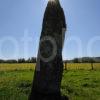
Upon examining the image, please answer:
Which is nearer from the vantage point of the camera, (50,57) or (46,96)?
(46,96)

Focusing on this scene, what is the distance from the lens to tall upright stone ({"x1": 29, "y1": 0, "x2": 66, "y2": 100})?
1309cm

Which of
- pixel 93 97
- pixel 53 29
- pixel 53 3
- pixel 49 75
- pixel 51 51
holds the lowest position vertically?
pixel 93 97

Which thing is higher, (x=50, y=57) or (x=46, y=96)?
(x=50, y=57)

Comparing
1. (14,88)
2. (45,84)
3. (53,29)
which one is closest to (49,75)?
(45,84)

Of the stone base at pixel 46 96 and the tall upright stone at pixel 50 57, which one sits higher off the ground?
the tall upright stone at pixel 50 57

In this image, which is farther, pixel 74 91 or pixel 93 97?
pixel 74 91

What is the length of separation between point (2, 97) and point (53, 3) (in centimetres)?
497

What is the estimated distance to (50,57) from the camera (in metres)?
13.3

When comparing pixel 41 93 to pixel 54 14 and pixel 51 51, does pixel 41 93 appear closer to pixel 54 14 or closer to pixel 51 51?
pixel 51 51

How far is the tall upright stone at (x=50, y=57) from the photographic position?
13.1 m

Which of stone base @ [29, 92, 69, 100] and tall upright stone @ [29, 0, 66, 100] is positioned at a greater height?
tall upright stone @ [29, 0, 66, 100]

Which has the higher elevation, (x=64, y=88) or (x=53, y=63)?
(x=53, y=63)

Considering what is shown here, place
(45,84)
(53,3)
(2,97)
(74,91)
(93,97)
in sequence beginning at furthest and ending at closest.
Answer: (74,91)
(93,97)
(2,97)
(53,3)
(45,84)

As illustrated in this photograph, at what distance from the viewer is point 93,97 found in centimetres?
1653
